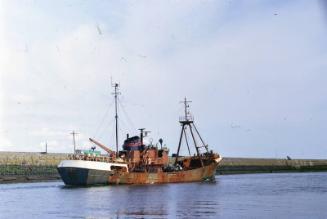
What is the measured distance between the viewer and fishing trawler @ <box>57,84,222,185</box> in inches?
2667

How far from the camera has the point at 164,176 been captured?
254 ft

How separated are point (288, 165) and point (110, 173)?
362 ft

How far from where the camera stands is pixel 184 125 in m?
87.4

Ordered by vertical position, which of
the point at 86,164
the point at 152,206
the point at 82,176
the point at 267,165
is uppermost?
the point at 267,165

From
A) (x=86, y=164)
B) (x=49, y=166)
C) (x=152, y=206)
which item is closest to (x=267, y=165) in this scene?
(x=49, y=166)

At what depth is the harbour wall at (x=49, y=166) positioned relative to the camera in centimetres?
9375

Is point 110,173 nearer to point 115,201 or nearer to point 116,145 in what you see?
point 116,145

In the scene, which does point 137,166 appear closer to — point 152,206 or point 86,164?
point 86,164

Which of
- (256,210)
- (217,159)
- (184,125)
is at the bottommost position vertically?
(256,210)

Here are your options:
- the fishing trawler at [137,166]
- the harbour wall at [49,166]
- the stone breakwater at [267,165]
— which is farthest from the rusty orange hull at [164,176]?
the stone breakwater at [267,165]

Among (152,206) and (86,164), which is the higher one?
(86,164)

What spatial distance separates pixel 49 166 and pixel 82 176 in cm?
3760

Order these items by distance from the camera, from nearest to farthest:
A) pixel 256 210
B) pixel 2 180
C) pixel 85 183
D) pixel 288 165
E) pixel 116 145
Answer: pixel 256 210 → pixel 85 183 → pixel 116 145 → pixel 2 180 → pixel 288 165

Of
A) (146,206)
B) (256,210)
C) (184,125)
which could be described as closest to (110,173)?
(184,125)
